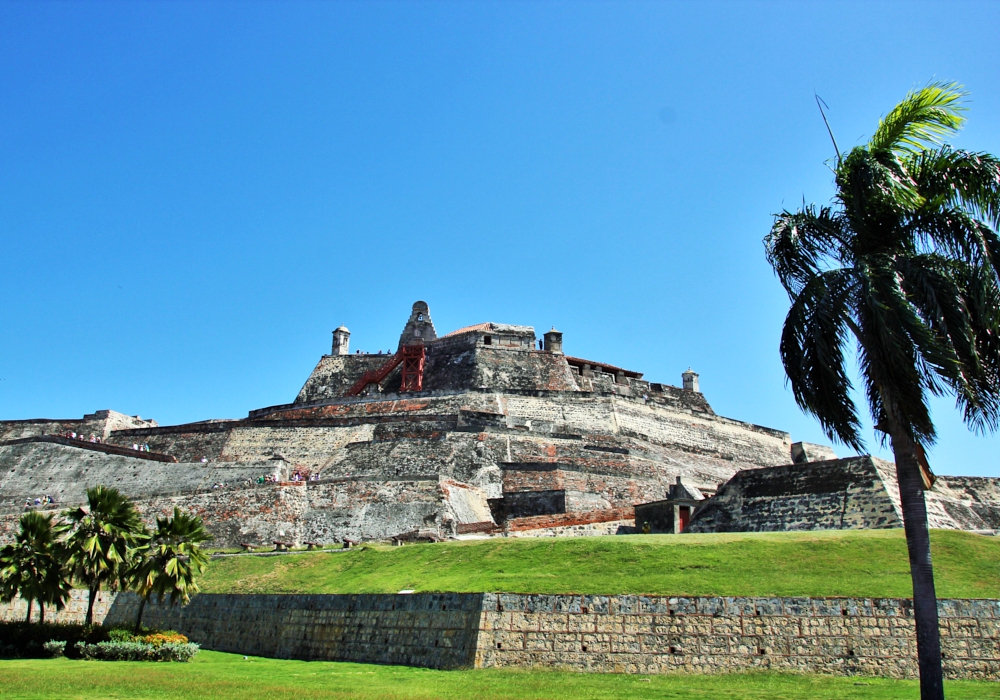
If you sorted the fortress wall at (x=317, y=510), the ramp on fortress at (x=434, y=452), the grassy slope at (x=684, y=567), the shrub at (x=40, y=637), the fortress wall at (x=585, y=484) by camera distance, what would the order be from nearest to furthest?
the grassy slope at (x=684, y=567) < the shrub at (x=40, y=637) < the fortress wall at (x=317, y=510) < the ramp on fortress at (x=434, y=452) < the fortress wall at (x=585, y=484)

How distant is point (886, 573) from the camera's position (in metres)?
14.9

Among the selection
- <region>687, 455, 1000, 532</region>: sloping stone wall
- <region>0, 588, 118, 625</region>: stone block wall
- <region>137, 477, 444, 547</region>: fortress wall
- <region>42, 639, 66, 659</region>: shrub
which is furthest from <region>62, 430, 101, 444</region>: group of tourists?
<region>687, 455, 1000, 532</region>: sloping stone wall

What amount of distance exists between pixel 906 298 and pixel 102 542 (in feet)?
54.8

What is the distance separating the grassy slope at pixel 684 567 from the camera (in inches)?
565

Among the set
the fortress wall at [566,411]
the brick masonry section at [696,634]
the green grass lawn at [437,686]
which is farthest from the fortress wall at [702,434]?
the green grass lawn at [437,686]

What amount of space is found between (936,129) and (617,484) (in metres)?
23.4

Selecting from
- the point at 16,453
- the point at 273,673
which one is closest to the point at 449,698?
the point at 273,673

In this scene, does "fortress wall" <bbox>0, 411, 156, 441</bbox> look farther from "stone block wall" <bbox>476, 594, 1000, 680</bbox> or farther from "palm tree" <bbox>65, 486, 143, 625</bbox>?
"stone block wall" <bbox>476, 594, 1000, 680</bbox>

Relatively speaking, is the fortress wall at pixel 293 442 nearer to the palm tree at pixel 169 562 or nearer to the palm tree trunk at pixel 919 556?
the palm tree at pixel 169 562

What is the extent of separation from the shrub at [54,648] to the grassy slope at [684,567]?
168 inches

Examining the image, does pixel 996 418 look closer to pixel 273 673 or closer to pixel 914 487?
pixel 914 487

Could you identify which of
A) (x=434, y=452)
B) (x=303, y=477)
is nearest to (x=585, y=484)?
(x=434, y=452)

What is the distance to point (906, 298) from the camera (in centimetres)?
927

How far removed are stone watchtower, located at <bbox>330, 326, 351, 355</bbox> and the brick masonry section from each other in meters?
36.7
